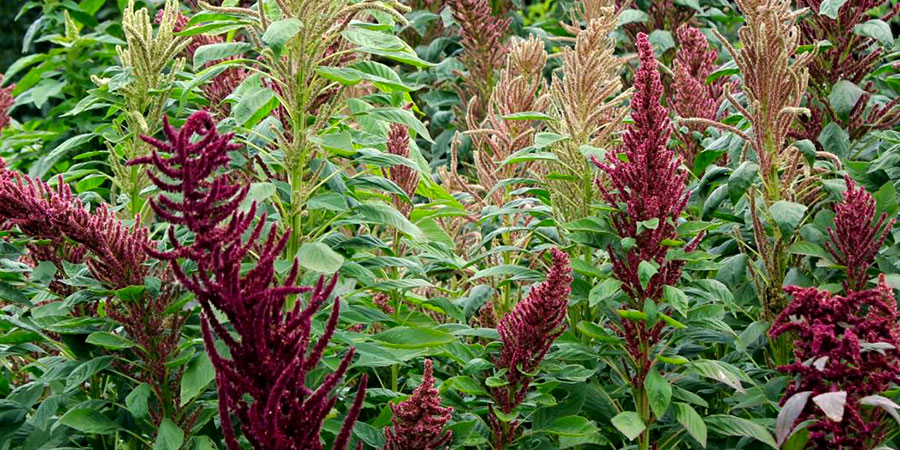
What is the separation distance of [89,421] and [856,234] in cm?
215

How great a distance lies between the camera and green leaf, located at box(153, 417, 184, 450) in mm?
2709

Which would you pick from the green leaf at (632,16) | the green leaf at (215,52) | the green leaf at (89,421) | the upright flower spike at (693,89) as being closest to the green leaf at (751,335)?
the upright flower spike at (693,89)

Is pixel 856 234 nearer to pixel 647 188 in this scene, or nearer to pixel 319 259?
pixel 647 188

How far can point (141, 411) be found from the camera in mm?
2709

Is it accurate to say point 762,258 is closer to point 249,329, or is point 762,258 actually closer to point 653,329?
point 653,329

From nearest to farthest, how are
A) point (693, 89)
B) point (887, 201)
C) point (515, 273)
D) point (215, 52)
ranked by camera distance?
point (215, 52) < point (887, 201) < point (515, 273) < point (693, 89)

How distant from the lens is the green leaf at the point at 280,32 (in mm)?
2557

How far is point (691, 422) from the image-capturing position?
9.38ft

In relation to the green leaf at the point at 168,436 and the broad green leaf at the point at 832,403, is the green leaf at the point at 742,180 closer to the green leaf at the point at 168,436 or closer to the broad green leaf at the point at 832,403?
the broad green leaf at the point at 832,403

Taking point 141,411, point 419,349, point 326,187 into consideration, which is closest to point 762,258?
point 419,349

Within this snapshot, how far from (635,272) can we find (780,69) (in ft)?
2.58

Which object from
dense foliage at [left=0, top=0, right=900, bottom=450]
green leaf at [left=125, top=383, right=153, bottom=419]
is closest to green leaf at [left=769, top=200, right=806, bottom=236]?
dense foliage at [left=0, top=0, right=900, bottom=450]

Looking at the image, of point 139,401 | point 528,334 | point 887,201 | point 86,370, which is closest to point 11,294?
point 86,370

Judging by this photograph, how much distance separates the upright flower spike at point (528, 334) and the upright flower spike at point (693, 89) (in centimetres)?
133
